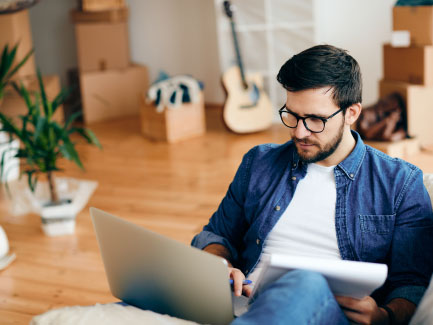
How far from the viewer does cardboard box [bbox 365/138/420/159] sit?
12.0 feet

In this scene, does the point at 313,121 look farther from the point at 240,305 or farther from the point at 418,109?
the point at 418,109

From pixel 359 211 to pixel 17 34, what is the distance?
12.1 feet

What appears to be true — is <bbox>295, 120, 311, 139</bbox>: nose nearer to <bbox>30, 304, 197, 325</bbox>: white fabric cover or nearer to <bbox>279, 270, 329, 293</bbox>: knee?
<bbox>279, 270, 329, 293</bbox>: knee

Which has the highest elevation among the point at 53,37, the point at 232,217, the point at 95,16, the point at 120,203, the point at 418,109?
the point at 95,16

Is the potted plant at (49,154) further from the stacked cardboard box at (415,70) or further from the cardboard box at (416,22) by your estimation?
the cardboard box at (416,22)

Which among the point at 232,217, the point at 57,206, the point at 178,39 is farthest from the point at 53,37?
the point at 232,217

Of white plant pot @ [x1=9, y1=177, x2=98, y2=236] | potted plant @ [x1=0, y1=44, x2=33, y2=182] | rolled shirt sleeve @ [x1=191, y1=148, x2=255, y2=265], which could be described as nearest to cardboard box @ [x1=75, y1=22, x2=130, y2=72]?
potted plant @ [x1=0, y1=44, x2=33, y2=182]

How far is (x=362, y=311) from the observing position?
1.29 metres

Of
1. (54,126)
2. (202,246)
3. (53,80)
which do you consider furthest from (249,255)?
(53,80)

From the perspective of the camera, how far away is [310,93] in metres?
1.44

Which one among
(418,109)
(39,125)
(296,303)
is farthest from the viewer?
(418,109)

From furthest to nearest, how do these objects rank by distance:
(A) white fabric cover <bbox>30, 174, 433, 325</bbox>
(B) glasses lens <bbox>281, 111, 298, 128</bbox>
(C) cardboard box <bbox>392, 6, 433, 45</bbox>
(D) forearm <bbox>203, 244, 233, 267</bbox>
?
(C) cardboard box <bbox>392, 6, 433, 45</bbox> < (D) forearm <bbox>203, 244, 233, 267</bbox> < (B) glasses lens <bbox>281, 111, 298, 128</bbox> < (A) white fabric cover <bbox>30, 174, 433, 325</bbox>

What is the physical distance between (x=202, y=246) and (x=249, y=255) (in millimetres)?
131

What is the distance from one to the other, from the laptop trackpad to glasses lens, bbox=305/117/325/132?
0.45 metres
